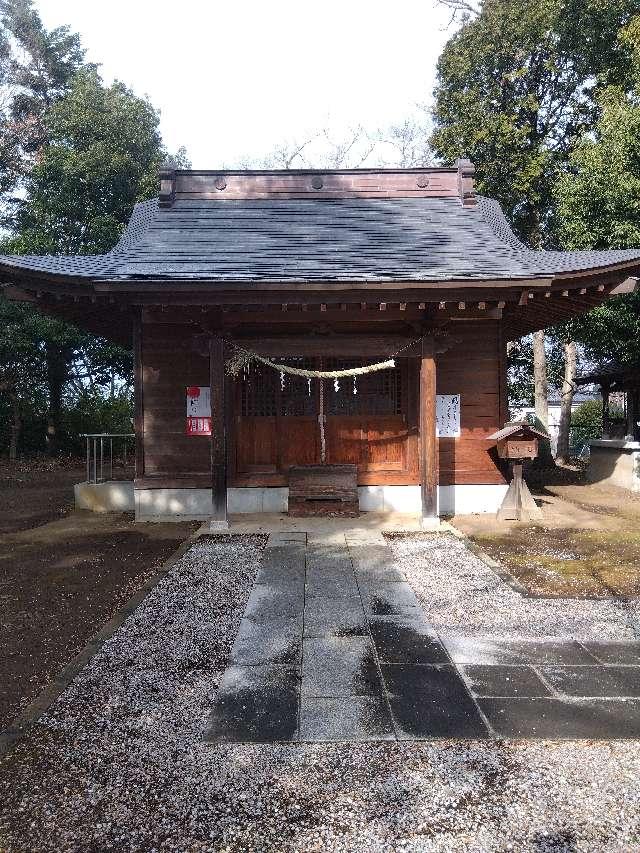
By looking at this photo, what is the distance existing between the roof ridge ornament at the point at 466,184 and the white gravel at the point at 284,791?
10113mm

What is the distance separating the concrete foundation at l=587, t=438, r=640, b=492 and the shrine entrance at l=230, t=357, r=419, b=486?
5507 millimetres

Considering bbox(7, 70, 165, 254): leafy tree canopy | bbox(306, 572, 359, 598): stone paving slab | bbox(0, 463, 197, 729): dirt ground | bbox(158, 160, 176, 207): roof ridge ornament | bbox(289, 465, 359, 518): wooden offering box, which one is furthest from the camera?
bbox(7, 70, 165, 254): leafy tree canopy

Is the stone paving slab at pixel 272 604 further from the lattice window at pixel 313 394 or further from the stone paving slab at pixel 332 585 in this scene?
the lattice window at pixel 313 394

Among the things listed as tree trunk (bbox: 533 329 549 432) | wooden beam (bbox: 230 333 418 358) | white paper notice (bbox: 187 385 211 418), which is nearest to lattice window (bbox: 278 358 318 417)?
wooden beam (bbox: 230 333 418 358)

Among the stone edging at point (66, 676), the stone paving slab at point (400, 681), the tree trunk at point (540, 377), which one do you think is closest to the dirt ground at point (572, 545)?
the stone paving slab at point (400, 681)

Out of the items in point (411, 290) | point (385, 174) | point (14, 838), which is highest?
point (385, 174)

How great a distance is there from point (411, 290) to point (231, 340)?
2765 millimetres

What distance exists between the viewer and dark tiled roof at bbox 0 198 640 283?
7.15 m

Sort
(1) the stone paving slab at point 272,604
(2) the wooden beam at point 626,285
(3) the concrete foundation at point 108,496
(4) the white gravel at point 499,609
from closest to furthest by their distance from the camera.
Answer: (4) the white gravel at point 499,609, (1) the stone paving slab at point 272,604, (2) the wooden beam at point 626,285, (3) the concrete foundation at point 108,496

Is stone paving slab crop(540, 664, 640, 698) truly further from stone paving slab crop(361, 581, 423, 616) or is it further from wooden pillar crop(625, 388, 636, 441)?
wooden pillar crop(625, 388, 636, 441)

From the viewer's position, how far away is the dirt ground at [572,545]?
5227 millimetres

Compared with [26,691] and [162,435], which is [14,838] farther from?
[162,435]

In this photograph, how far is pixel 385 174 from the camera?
10844 mm

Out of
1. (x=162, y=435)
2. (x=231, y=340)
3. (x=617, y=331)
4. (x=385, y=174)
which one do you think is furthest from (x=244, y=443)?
(x=617, y=331)
